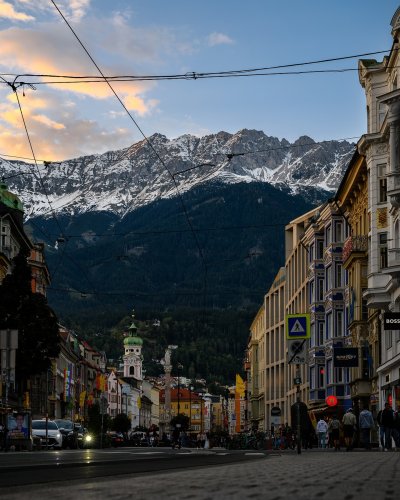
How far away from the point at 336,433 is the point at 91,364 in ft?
469

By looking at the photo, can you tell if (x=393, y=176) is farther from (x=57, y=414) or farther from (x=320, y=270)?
(x=57, y=414)

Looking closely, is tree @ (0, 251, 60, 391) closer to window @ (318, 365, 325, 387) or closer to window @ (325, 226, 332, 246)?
window @ (325, 226, 332, 246)

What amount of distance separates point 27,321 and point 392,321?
3993 centimetres

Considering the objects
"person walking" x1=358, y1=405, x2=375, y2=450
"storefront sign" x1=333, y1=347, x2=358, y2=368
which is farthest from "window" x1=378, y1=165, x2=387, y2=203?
"person walking" x1=358, y1=405, x2=375, y2=450

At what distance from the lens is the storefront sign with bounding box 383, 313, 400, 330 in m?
38.9

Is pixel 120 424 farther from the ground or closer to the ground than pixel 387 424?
closer to the ground

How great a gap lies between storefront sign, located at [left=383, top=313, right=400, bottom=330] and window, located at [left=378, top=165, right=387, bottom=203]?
58.4ft

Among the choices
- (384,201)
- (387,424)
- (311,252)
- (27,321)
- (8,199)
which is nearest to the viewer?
(387,424)

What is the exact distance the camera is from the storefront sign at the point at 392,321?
128 feet

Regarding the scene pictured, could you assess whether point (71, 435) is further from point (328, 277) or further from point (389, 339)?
point (328, 277)

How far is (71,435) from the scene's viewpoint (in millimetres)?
57281

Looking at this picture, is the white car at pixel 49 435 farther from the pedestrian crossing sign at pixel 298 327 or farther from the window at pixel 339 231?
the window at pixel 339 231

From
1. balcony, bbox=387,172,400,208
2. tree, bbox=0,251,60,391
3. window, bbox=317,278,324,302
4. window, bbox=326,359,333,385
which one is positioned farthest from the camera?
window, bbox=317,278,324,302

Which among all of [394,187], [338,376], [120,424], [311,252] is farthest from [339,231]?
[120,424]
